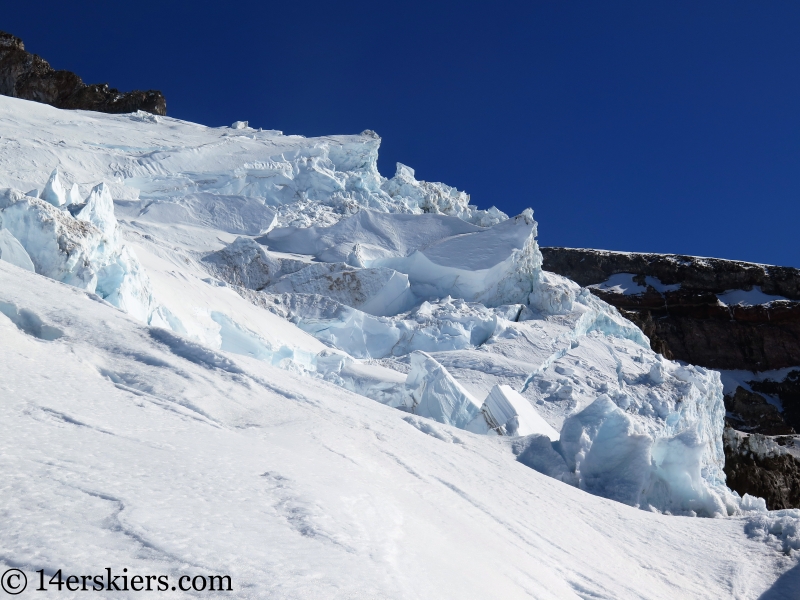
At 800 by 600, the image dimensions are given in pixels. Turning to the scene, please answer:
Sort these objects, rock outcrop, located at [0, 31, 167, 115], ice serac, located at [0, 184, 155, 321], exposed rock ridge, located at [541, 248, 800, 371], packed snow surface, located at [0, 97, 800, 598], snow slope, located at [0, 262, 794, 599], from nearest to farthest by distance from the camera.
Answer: snow slope, located at [0, 262, 794, 599], packed snow surface, located at [0, 97, 800, 598], ice serac, located at [0, 184, 155, 321], rock outcrop, located at [0, 31, 167, 115], exposed rock ridge, located at [541, 248, 800, 371]

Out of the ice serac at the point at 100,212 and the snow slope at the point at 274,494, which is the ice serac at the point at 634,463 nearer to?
the snow slope at the point at 274,494

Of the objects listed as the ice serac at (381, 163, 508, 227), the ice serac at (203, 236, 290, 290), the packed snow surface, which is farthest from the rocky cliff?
the ice serac at (203, 236, 290, 290)

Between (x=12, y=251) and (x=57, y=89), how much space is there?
133ft

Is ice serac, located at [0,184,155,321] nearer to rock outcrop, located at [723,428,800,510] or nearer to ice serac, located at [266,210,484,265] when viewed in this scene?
ice serac, located at [266,210,484,265]

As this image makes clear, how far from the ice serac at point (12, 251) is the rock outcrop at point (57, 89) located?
36.6 metres

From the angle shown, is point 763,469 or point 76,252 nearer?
point 76,252

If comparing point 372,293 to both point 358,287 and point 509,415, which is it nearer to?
point 358,287

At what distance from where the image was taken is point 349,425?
472 centimetres

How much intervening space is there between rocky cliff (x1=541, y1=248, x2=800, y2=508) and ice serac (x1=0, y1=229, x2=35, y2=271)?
35961 millimetres

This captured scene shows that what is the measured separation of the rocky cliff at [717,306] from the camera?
4231 cm

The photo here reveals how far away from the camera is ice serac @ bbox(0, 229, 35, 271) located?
6.50m

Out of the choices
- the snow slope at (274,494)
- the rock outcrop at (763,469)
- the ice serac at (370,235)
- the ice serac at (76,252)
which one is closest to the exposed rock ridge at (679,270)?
the rock outcrop at (763,469)

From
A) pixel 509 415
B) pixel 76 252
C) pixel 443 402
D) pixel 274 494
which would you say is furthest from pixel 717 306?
pixel 274 494

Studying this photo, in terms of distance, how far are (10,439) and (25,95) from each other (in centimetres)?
4472
